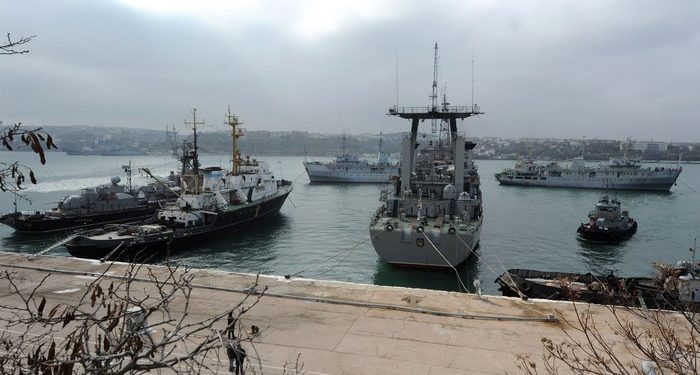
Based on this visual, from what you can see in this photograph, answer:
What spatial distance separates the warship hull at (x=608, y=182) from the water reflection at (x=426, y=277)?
54814 millimetres

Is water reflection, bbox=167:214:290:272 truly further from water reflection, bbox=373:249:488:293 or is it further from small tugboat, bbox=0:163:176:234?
small tugboat, bbox=0:163:176:234

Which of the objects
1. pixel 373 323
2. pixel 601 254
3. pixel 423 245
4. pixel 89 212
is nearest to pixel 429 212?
pixel 423 245

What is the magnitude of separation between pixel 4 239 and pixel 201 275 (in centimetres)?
2627

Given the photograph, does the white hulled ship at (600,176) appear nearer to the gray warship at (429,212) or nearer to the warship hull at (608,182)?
the warship hull at (608,182)

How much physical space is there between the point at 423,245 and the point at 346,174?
200 feet

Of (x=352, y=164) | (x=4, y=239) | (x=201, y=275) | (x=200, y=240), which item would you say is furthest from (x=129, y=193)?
(x=352, y=164)

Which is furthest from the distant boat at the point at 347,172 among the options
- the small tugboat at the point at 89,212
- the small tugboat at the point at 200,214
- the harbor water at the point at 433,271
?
the small tugboat at the point at 89,212

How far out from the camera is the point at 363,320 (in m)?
12.2

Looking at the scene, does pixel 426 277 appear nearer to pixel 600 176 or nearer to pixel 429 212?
pixel 429 212

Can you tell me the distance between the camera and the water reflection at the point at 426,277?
22.5 m

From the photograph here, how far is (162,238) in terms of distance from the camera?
2852 centimetres

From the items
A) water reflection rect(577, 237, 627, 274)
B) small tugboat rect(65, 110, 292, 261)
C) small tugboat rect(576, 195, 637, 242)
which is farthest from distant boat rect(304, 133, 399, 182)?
water reflection rect(577, 237, 627, 274)

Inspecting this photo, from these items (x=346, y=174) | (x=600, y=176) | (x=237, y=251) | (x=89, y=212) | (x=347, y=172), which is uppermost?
(x=347, y=172)

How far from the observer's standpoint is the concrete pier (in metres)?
10.0
